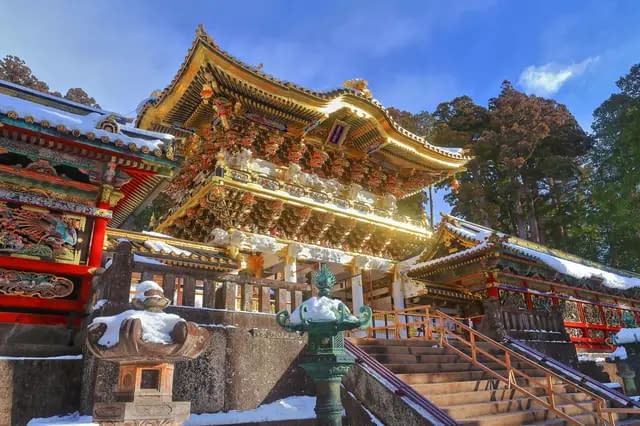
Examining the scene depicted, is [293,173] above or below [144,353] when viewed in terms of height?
above

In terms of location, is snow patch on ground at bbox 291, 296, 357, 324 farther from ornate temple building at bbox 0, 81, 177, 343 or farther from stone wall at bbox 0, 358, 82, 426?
ornate temple building at bbox 0, 81, 177, 343

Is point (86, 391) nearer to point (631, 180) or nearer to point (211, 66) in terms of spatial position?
point (211, 66)

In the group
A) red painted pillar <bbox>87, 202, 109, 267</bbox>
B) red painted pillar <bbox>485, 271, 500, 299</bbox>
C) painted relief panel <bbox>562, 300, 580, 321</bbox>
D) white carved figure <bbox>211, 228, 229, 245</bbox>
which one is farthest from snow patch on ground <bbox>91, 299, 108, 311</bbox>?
painted relief panel <bbox>562, 300, 580, 321</bbox>

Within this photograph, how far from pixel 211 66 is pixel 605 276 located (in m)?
18.0

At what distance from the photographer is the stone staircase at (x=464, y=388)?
750 cm

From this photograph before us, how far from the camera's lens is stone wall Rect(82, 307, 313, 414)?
251 inches

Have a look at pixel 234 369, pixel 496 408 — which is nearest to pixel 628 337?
pixel 496 408

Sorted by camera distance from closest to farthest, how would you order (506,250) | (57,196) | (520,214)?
(57,196), (506,250), (520,214)

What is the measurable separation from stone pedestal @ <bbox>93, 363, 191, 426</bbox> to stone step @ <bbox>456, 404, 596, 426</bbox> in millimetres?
4212

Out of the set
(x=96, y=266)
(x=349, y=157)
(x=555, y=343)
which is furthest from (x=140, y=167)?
(x=555, y=343)

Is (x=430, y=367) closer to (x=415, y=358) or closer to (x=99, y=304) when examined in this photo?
(x=415, y=358)

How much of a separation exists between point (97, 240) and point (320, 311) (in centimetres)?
548

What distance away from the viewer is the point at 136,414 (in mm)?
4559

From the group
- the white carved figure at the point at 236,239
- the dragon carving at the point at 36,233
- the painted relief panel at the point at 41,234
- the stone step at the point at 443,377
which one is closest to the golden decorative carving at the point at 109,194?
the painted relief panel at the point at 41,234
